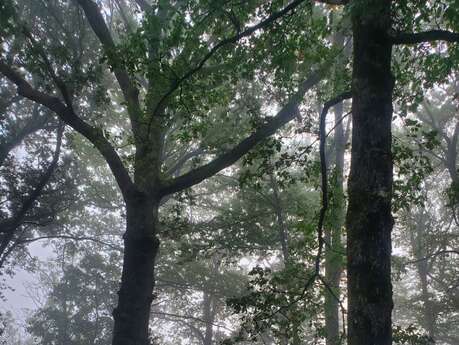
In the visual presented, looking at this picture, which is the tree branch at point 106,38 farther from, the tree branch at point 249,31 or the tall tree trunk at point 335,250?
the tall tree trunk at point 335,250

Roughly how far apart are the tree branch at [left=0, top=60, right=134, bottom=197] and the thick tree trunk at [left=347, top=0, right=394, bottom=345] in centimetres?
454

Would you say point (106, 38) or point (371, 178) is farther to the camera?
point (106, 38)

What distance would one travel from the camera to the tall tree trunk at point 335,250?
20.5 feet

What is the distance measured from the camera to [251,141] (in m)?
7.03

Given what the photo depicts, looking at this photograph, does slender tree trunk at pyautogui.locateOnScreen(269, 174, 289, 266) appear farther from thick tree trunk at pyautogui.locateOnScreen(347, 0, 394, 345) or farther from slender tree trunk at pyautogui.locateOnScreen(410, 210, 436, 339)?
thick tree trunk at pyautogui.locateOnScreen(347, 0, 394, 345)

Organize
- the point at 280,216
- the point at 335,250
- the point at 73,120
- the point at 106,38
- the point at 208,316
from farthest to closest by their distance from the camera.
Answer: the point at 208,316 → the point at 280,216 → the point at 106,38 → the point at 73,120 → the point at 335,250

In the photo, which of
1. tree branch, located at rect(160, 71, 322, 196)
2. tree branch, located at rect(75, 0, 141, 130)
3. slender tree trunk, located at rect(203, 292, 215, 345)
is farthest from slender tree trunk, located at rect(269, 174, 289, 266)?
slender tree trunk, located at rect(203, 292, 215, 345)

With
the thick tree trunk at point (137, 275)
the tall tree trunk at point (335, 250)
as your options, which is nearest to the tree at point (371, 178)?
the tall tree trunk at point (335, 250)

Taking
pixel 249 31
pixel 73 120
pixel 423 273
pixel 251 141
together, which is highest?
pixel 423 273

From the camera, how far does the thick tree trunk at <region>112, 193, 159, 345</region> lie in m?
6.65

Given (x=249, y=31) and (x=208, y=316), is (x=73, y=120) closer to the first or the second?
(x=249, y=31)

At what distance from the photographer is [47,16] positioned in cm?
1131

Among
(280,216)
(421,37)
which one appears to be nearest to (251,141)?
(421,37)

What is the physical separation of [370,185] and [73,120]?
5229mm
